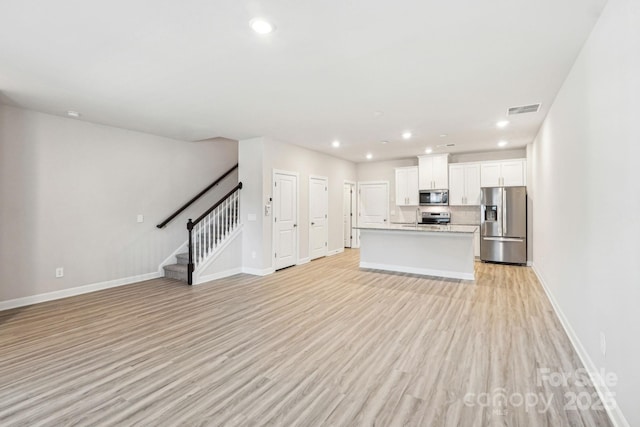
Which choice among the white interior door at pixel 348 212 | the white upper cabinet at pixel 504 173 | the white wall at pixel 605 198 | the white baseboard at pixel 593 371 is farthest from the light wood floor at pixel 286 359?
the white interior door at pixel 348 212

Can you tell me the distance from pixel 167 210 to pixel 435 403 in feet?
18.8

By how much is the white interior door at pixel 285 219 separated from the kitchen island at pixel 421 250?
1580mm

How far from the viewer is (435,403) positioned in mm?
2100

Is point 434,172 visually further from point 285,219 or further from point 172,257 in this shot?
point 172,257

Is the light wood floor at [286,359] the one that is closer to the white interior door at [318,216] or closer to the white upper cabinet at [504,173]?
the white interior door at [318,216]

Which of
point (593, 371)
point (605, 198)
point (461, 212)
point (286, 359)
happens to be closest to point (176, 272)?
point (286, 359)

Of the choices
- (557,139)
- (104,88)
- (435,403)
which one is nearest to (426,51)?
(557,139)

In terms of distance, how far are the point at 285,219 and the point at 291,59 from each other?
409cm

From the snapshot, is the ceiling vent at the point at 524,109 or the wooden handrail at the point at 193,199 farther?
the wooden handrail at the point at 193,199

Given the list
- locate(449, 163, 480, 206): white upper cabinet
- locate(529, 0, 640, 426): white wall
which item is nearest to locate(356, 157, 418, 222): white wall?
locate(449, 163, 480, 206): white upper cabinet

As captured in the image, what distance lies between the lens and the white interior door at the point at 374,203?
923 cm

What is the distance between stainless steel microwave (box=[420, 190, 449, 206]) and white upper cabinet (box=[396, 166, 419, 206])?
20 cm

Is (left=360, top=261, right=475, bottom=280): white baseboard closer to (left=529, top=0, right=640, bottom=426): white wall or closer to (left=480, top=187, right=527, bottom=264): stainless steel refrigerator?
(left=480, top=187, right=527, bottom=264): stainless steel refrigerator

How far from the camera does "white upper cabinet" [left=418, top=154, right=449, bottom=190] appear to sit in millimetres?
7855
